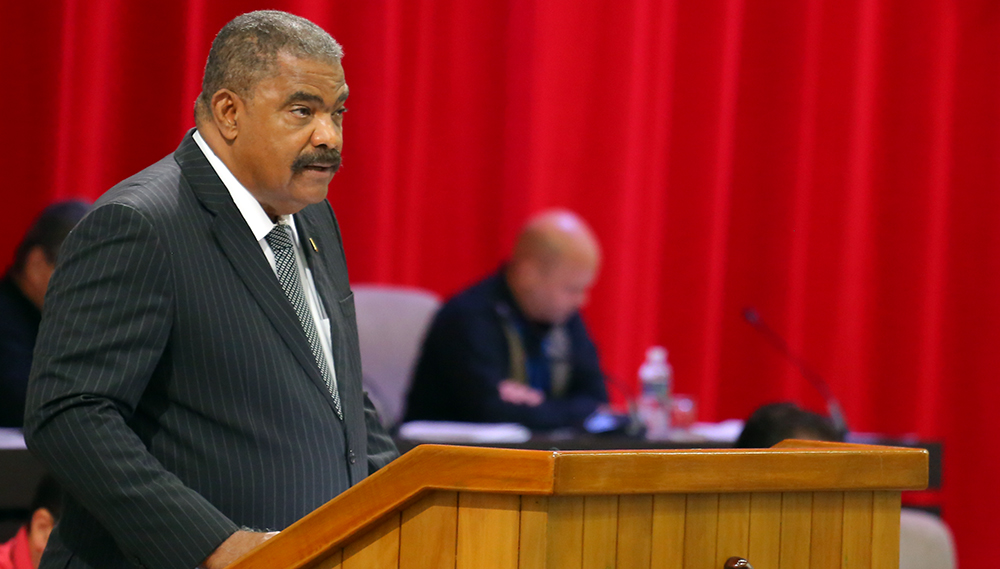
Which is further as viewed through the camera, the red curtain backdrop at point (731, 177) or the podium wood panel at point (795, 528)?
the red curtain backdrop at point (731, 177)


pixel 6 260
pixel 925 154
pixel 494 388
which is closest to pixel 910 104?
pixel 925 154

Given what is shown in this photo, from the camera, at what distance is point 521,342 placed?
3.87m

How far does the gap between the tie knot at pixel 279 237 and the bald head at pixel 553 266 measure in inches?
93.2

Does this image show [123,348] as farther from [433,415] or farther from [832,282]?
[832,282]

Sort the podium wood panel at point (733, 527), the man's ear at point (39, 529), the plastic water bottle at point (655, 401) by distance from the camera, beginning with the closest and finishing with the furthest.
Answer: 1. the podium wood panel at point (733, 527)
2. the man's ear at point (39, 529)
3. the plastic water bottle at point (655, 401)

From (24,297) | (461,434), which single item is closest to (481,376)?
(461,434)

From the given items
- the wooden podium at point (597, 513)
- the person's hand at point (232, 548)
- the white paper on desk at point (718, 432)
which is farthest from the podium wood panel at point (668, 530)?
the white paper on desk at point (718, 432)

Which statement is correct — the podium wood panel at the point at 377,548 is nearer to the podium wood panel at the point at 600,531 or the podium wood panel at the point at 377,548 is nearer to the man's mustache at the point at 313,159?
the podium wood panel at the point at 600,531

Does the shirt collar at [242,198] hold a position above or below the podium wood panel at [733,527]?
above

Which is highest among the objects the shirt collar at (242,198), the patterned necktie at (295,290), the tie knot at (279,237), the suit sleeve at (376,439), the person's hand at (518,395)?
the shirt collar at (242,198)

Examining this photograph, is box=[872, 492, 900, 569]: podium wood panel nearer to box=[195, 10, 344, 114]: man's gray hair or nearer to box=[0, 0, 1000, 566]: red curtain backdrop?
box=[195, 10, 344, 114]: man's gray hair

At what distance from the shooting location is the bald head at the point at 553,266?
151 inches

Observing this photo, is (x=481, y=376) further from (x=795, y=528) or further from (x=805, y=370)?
(x=795, y=528)

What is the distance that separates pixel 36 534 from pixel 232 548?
0.99 meters
